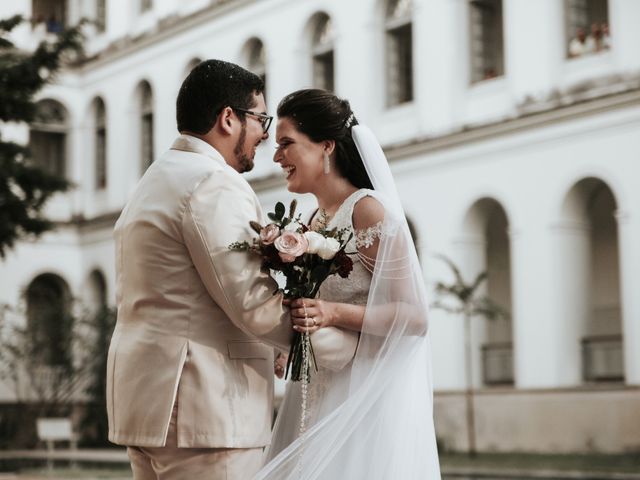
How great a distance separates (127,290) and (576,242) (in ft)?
61.2

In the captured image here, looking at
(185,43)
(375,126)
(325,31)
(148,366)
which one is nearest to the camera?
(148,366)

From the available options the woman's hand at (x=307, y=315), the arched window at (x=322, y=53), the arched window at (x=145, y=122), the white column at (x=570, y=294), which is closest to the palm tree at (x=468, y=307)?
the white column at (x=570, y=294)

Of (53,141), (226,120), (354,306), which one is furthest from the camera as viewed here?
(53,141)

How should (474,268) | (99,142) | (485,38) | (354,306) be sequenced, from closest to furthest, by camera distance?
1. (354,306)
2. (474,268)
3. (485,38)
4. (99,142)

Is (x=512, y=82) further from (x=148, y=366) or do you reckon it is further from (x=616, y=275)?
(x=148, y=366)

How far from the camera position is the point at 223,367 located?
4109mm

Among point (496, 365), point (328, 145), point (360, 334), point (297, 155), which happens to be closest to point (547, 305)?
point (496, 365)

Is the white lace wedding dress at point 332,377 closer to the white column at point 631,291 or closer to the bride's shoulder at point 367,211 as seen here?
the bride's shoulder at point 367,211

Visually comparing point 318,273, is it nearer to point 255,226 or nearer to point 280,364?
point 255,226

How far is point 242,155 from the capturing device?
436 centimetres

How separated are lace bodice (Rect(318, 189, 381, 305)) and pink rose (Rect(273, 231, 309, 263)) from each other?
0.66m

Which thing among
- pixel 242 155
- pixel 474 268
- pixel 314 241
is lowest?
pixel 314 241

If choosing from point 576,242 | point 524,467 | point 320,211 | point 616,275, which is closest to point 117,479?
point 524,467

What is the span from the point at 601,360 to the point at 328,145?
17.5m
